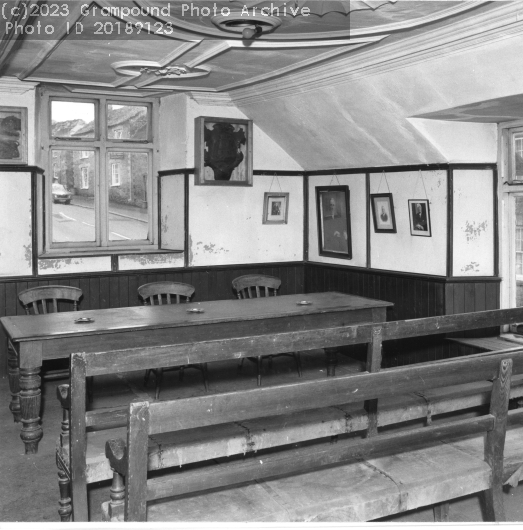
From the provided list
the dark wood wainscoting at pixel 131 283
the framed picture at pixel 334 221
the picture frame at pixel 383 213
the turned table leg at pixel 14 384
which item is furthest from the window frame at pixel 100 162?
the picture frame at pixel 383 213

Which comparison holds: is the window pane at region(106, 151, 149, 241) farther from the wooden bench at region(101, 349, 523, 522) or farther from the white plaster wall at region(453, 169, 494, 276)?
the wooden bench at region(101, 349, 523, 522)

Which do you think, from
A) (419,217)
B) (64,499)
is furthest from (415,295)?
(64,499)

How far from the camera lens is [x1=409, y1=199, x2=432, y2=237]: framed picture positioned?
7.34 metres

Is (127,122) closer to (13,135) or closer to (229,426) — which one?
(13,135)

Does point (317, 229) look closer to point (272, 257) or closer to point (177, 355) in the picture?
point (272, 257)

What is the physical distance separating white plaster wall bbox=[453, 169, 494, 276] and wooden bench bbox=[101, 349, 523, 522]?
11.6ft

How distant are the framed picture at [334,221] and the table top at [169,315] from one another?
155 centimetres

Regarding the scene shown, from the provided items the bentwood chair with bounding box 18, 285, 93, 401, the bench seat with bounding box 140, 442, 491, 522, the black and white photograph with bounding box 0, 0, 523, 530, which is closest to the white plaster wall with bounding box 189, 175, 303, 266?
the black and white photograph with bounding box 0, 0, 523, 530

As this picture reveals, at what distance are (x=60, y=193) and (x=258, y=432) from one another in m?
5.33

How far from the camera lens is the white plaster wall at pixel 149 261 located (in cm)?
831

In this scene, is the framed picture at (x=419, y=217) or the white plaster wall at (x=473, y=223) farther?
the framed picture at (x=419, y=217)

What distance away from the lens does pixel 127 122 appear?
8.82m

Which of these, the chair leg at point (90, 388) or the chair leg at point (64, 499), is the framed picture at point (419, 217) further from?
the chair leg at point (64, 499)

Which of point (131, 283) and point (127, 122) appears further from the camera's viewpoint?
point (127, 122)
